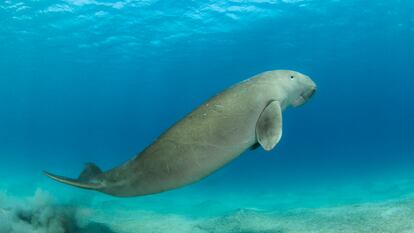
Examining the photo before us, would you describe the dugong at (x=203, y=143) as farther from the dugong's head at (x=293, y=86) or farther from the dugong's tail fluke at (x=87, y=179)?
the dugong's head at (x=293, y=86)

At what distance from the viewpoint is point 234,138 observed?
159 inches

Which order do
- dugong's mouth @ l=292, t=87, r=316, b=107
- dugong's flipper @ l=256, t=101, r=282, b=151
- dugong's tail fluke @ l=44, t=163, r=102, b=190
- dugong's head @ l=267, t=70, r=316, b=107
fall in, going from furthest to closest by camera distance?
dugong's mouth @ l=292, t=87, r=316, b=107 → dugong's head @ l=267, t=70, r=316, b=107 → dugong's tail fluke @ l=44, t=163, r=102, b=190 → dugong's flipper @ l=256, t=101, r=282, b=151

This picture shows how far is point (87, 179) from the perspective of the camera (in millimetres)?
4520

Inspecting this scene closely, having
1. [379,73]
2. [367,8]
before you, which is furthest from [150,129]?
[367,8]

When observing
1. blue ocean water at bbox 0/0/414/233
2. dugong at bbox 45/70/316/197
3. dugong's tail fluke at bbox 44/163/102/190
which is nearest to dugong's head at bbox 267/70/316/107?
dugong at bbox 45/70/316/197

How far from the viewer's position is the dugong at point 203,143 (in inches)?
155

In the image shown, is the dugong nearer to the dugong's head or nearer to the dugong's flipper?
the dugong's flipper

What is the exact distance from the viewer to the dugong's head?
4574 mm

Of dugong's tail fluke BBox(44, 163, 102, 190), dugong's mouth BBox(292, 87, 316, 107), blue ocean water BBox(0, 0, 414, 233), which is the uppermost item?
blue ocean water BBox(0, 0, 414, 233)

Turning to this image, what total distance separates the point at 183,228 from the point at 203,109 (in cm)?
561

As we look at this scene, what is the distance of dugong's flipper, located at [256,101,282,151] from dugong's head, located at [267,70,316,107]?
1.51ft

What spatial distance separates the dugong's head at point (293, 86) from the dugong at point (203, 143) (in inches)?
11.6

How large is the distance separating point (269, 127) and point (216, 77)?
58681mm

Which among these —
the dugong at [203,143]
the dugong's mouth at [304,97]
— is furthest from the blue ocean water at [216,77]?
the dugong at [203,143]
